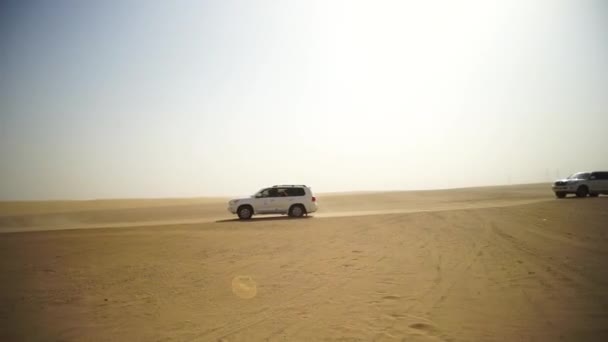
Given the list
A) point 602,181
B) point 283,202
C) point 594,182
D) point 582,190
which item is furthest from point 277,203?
point 602,181

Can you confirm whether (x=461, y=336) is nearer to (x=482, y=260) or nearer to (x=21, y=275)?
(x=482, y=260)

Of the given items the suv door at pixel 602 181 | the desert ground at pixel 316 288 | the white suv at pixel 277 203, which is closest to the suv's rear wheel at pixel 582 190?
the suv door at pixel 602 181

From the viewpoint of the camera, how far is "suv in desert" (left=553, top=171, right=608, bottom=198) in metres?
31.1

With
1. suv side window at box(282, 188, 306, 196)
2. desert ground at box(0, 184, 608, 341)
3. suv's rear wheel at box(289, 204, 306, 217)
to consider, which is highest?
suv side window at box(282, 188, 306, 196)

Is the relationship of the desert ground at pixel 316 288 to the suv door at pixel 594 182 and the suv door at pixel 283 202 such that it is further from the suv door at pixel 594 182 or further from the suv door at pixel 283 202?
the suv door at pixel 594 182

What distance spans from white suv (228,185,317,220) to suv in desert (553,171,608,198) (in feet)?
72.5

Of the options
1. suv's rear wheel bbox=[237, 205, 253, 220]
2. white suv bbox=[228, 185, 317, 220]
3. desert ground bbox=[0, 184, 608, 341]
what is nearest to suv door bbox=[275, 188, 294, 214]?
white suv bbox=[228, 185, 317, 220]

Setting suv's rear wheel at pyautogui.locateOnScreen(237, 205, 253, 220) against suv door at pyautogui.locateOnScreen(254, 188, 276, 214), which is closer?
suv's rear wheel at pyautogui.locateOnScreen(237, 205, 253, 220)

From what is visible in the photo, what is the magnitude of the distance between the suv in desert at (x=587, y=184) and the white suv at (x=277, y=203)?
2211 centimetres

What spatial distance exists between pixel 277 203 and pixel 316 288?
17052 millimetres

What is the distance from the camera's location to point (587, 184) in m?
31.1

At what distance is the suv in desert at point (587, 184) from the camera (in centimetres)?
3106

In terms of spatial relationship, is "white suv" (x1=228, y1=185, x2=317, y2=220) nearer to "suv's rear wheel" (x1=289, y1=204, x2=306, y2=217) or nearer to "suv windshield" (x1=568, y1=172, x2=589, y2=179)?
"suv's rear wheel" (x1=289, y1=204, x2=306, y2=217)

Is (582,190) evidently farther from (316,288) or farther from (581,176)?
(316,288)
